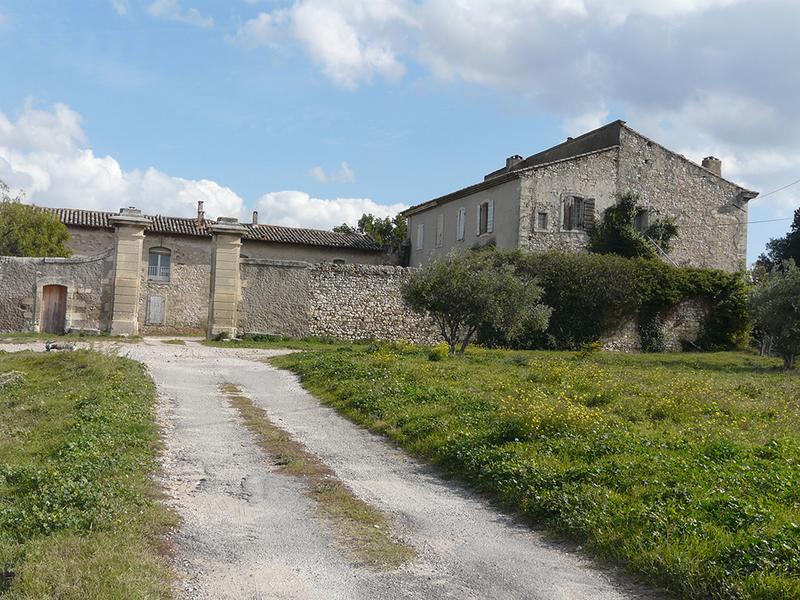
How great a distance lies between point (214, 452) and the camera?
934 centimetres

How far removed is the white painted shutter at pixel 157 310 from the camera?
29.4 metres

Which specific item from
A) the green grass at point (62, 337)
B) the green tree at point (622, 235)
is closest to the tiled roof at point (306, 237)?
the green tree at point (622, 235)

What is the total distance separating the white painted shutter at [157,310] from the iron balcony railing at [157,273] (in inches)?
43.4

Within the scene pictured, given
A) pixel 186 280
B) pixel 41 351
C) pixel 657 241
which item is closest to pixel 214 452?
pixel 41 351

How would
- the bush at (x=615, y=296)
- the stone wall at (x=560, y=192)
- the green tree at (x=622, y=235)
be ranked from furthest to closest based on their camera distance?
the green tree at (x=622, y=235), the stone wall at (x=560, y=192), the bush at (x=615, y=296)

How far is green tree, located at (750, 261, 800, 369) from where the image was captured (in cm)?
2198

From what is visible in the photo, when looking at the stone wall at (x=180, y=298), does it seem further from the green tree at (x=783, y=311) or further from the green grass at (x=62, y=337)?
the green tree at (x=783, y=311)

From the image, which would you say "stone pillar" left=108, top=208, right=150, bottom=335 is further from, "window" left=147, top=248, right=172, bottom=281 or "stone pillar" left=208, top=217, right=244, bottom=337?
"window" left=147, top=248, right=172, bottom=281

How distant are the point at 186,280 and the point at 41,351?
996 centimetres

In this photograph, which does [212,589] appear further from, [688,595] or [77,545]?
[688,595]

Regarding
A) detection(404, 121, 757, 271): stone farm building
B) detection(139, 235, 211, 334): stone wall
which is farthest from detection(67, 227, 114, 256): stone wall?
detection(404, 121, 757, 271): stone farm building

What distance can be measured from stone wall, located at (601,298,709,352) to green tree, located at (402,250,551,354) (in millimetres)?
9639

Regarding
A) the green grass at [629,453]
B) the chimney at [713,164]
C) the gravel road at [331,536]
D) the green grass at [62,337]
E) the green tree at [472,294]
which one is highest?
the chimney at [713,164]

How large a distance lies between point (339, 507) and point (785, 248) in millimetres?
50007
